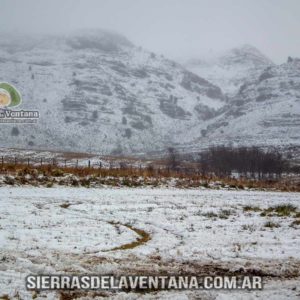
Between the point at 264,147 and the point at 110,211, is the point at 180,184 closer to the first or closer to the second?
the point at 110,211

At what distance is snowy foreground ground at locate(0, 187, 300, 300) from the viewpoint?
30.2 feet

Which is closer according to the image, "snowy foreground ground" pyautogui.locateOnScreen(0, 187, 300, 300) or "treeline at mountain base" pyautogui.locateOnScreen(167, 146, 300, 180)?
"snowy foreground ground" pyautogui.locateOnScreen(0, 187, 300, 300)

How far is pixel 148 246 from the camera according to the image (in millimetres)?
13039

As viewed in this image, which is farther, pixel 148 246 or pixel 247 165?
pixel 247 165

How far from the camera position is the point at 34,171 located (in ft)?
134

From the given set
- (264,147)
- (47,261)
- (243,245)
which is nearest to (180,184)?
(243,245)

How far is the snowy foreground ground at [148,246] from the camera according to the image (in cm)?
920

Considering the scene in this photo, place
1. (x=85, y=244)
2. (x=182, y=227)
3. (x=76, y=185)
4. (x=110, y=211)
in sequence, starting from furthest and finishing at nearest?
(x=76, y=185), (x=110, y=211), (x=182, y=227), (x=85, y=244)

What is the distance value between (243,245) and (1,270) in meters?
7.32

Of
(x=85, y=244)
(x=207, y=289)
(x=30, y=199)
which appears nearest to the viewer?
(x=207, y=289)

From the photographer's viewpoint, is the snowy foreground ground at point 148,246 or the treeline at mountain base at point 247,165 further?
the treeline at mountain base at point 247,165

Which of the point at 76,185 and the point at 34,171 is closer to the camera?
the point at 76,185

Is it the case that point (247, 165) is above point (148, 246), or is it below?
above

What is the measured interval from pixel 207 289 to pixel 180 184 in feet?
122
